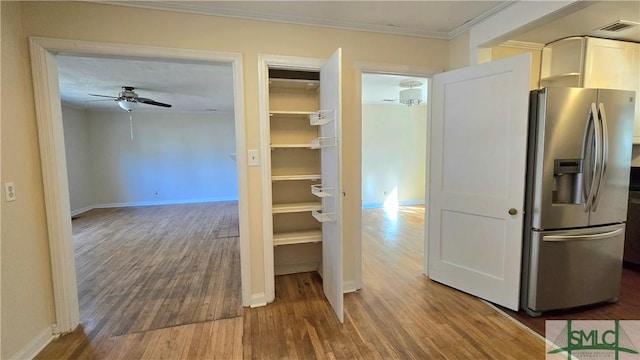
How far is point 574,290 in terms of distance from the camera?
226 cm

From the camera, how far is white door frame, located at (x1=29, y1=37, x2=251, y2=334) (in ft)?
6.43

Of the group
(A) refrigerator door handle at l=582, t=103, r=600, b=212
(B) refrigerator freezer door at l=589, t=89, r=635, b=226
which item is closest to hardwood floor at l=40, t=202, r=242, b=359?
(A) refrigerator door handle at l=582, t=103, r=600, b=212

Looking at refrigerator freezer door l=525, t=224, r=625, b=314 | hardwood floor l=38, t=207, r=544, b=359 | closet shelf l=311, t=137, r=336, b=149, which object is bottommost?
hardwood floor l=38, t=207, r=544, b=359

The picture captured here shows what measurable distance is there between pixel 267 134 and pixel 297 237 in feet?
3.46

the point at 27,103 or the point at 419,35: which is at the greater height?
the point at 419,35

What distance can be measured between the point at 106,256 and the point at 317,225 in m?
2.94

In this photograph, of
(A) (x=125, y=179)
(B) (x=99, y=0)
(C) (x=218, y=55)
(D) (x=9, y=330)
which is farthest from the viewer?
(A) (x=125, y=179)

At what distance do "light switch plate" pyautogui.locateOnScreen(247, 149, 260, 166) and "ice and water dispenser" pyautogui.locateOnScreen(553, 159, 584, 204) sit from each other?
7.70 feet

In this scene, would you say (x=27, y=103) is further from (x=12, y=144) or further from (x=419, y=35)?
(x=419, y=35)

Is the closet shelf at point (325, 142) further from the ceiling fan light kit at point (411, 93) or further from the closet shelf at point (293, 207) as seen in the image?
the ceiling fan light kit at point (411, 93)

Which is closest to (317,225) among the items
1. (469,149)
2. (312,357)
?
(312,357)

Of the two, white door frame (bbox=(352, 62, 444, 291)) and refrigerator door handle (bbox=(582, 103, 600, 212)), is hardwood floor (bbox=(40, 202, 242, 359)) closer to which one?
white door frame (bbox=(352, 62, 444, 291))

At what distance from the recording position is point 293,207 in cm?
276

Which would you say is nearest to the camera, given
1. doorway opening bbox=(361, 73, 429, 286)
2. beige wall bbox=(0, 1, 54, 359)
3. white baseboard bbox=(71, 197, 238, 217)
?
beige wall bbox=(0, 1, 54, 359)
